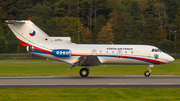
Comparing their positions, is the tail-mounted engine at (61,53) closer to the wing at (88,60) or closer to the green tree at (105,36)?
the wing at (88,60)

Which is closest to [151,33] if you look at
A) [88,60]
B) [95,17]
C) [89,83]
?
[95,17]

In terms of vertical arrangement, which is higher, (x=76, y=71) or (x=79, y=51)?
(x=79, y=51)

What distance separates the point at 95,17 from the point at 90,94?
82.3 meters

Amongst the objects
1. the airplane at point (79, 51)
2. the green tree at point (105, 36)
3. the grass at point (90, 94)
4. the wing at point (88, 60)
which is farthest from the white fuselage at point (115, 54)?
the green tree at point (105, 36)

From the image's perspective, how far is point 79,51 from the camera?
928 inches

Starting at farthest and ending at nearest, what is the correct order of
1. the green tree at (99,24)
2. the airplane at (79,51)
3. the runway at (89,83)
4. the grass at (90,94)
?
1. the green tree at (99,24)
2. the airplane at (79,51)
3. the runway at (89,83)
4. the grass at (90,94)

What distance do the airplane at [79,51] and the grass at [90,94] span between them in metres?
7.67

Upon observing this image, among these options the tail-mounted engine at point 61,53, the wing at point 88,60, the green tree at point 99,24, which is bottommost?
the wing at point 88,60

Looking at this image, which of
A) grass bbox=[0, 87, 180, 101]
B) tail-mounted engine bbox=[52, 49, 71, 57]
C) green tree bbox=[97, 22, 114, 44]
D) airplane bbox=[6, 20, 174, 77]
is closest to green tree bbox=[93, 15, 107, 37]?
green tree bbox=[97, 22, 114, 44]

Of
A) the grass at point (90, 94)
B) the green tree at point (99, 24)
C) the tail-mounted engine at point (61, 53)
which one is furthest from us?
the green tree at point (99, 24)

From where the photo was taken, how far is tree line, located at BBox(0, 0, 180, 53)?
274ft

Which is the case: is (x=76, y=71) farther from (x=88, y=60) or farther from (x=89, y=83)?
(x=89, y=83)

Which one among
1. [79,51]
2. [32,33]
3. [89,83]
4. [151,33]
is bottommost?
[89,83]

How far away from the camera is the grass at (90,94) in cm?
1341
